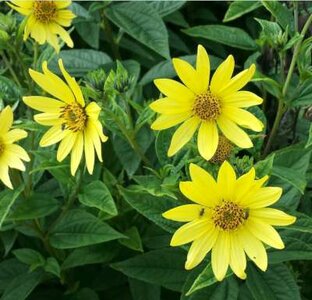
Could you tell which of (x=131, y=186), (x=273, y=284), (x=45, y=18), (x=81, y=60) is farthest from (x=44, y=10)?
(x=273, y=284)

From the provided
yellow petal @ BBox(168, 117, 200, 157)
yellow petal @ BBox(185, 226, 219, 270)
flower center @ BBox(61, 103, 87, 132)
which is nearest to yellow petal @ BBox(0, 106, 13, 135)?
flower center @ BBox(61, 103, 87, 132)

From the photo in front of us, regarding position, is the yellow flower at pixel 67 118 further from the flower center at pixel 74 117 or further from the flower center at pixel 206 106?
the flower center at pixel 206 106

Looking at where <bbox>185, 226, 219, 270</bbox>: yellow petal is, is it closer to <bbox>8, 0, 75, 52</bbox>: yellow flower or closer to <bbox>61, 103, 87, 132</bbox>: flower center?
<bbox>61, 103, 87, 132</bbox>: flower center

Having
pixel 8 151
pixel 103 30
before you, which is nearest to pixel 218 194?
pixel 8 151

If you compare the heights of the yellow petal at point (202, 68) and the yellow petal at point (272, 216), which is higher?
the yellow petal at point (202, 68)

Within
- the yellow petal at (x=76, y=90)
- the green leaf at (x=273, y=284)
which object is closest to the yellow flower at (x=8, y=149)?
the yellow petal at (x=76, y=90)
